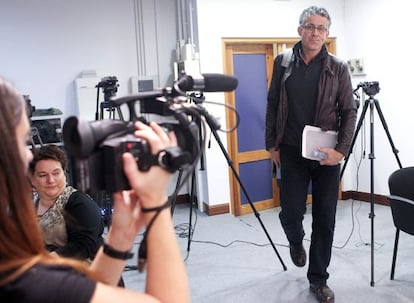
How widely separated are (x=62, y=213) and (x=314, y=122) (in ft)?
4.53

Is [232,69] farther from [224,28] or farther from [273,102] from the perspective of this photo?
[273,102]

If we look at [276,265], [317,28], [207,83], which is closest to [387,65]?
[317,28]

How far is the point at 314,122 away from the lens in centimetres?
221

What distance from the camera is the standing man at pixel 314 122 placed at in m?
2.17

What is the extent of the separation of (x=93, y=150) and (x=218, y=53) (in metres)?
3.36

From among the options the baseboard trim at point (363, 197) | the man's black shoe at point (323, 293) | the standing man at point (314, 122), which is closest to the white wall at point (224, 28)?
the baseboard trim at point (363, 197)

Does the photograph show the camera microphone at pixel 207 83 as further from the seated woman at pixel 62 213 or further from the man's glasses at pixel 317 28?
the man's glasses at pixel 317 28

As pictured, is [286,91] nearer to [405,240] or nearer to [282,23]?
[405,240]

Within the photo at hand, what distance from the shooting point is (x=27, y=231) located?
27.0 inches

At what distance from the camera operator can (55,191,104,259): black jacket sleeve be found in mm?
931

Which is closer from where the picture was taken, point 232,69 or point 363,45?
point 232,69

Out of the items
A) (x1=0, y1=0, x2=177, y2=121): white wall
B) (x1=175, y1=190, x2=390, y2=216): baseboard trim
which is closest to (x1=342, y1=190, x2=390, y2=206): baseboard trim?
(x1=175, y1=190, x2=390, y2=216): baseboard trim

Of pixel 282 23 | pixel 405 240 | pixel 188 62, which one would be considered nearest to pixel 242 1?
pixel 282 23

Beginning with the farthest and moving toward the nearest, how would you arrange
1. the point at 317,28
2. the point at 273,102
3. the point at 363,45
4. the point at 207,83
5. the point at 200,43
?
the point at 363,45 → the point at 200,43 → the point at 273,102 → the point at 317,28 → the point at 207,83
